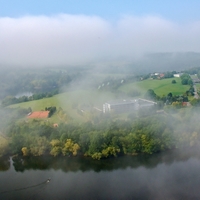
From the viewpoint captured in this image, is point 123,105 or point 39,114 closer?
point 39,114

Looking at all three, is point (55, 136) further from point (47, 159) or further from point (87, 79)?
point (87, 79)

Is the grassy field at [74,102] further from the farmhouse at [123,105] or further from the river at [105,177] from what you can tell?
the river at [105,177]

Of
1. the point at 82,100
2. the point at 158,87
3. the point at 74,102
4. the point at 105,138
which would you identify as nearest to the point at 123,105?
the point at 82,100

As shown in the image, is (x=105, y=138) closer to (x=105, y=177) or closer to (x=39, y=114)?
(x=105, y=177)

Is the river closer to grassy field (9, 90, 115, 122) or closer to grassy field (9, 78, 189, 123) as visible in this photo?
grassy field (9, 78, 189, 123)

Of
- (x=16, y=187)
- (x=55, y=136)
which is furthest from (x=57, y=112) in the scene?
(x=16, y=187)

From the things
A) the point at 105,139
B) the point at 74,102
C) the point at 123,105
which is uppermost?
the point at 74,102

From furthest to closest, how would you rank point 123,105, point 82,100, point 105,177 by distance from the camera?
point 82,100 < point 123,105 < point 105,177
